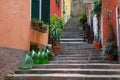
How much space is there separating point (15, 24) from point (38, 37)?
6.33 feet

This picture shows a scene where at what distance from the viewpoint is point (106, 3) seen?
10.2 metres

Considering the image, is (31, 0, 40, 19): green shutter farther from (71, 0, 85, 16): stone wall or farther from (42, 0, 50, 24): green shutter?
(71, 0, 85, 16): stone wall

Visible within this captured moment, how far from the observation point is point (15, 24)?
664cm

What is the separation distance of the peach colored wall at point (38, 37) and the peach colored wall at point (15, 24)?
0.46 meters

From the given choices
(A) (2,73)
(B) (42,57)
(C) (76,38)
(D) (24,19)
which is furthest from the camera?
(C) (76,38)

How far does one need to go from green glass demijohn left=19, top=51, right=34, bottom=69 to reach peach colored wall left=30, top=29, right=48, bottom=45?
3.00 ft

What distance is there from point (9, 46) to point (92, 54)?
405 cm

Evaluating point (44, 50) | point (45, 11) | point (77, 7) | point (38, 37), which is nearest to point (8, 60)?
point (38, 37)

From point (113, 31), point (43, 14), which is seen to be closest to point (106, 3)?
point (113, 31)

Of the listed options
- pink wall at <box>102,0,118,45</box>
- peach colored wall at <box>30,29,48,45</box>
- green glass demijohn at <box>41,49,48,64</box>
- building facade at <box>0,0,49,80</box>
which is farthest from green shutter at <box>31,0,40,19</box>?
pink wall at <box>102,0,118,45</box>

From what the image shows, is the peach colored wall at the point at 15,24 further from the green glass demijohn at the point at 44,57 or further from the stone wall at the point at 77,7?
the stone wall at the point at 77,7

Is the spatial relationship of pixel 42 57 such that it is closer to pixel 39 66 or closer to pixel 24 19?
pixel 39 66

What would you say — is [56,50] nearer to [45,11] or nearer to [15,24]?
[45,11]

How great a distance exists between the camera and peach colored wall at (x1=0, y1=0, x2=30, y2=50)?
6.00m
